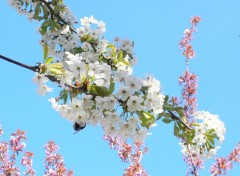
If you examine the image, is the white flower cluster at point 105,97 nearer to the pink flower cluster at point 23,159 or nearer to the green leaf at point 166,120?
the green leaf at point 166,120

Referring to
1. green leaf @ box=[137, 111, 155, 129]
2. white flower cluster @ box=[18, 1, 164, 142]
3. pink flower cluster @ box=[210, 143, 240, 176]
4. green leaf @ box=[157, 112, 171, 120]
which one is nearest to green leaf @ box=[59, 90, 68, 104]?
white flower cluster @ box=[18, 1, 164, 142]

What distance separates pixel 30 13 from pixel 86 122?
4290mm

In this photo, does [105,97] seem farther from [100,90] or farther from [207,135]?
[207,135]

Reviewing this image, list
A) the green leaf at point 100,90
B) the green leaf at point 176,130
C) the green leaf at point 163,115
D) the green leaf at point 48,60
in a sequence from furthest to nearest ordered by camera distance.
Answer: the green leaf at point 176,130
the green leaf at point 163,115
the green leaf at point 100,90
the green leaf at point 48,60

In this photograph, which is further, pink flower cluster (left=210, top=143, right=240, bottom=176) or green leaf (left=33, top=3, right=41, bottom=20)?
pink flower cluster (left=210, top=143, right=240, bottom=176)

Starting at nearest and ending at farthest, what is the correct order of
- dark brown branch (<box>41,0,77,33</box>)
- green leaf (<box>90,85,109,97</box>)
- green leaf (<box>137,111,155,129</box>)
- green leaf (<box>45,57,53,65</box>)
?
green leaf (<box>45,57,53,65</box>) → green leaf (<box>90,85,109,97</box>) → green leaf (<box>137,111,155,129</box>) → dark brown branch (<box>41,0,77,33</box>)

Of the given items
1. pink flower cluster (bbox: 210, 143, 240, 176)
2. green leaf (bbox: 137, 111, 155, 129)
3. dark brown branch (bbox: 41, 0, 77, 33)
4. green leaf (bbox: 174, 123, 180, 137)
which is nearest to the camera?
green leaf (bbox: 137, 111, 155, 129)

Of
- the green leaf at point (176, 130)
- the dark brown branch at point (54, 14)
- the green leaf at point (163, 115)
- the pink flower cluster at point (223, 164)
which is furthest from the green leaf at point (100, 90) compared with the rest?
the pink flower cluster at point (223, 164)

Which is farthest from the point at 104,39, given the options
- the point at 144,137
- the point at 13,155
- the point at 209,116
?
the point at 13,155

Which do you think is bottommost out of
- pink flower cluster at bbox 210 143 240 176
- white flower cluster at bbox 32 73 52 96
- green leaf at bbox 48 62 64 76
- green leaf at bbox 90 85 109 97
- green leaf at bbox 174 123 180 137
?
green leaf at bbox 90 85 109 97

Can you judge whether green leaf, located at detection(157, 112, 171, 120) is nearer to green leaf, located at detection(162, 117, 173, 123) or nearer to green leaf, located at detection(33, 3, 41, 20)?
green leaf, located at detection(162, 117, 173, 123)

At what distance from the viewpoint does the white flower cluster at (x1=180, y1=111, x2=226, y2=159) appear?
4.66 metres

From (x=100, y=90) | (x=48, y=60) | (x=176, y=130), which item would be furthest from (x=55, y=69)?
(x=176, y=130)

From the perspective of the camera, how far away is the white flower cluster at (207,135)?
4664 millimetres
